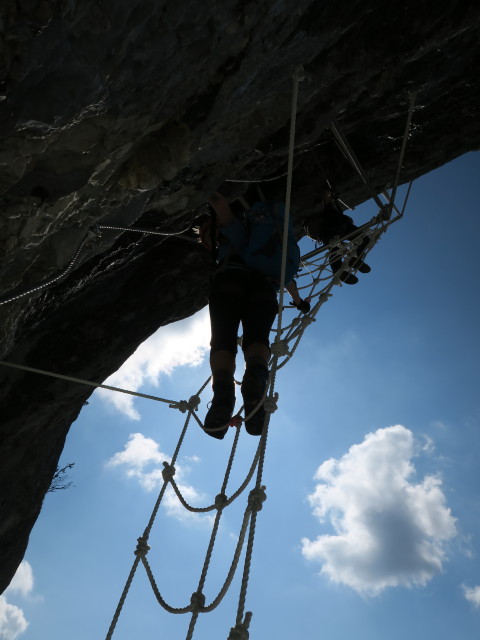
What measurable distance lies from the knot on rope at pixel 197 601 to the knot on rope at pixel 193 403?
1292mm

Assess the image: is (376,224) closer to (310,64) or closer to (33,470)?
(310,64)

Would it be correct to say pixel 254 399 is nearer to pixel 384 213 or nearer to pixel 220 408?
pixel 220 408

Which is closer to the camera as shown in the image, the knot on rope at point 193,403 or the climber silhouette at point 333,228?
the knot on rope at point 193,403

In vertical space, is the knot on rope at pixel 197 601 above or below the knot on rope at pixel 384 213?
below

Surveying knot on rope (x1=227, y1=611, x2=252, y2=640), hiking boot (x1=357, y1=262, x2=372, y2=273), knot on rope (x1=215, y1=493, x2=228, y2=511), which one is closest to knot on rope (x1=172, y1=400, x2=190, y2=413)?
knot on rope (x1=215, y1=493, x2=228, y2=511)

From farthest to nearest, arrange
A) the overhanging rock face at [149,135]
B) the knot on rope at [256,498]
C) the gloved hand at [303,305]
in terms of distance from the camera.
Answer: the gloved hand at [303,305]
the knot on rope at [256,498]
the overhanging rock face at [149,135]

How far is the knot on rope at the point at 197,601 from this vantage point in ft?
8.77

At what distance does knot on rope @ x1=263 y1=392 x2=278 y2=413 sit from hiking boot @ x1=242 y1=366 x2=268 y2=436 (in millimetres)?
130

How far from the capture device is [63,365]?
17.2 ft

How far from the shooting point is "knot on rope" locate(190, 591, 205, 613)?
2674mm

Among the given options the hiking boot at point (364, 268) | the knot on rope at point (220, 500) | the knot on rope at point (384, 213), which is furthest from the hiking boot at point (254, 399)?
the hiking boot at point (364, 268)

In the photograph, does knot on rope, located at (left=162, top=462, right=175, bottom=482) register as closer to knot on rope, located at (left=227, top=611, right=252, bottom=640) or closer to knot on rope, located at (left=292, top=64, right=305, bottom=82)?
knot on rope, located at (left=227, top=611, right=252, bottom=640)

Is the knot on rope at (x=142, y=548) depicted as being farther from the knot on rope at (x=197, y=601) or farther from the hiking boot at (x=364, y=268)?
the hiking boot at (x=364, y=268)

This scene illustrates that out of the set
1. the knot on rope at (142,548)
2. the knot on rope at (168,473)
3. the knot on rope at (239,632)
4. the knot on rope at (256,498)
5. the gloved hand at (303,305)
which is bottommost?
the knot on rope at (239,632)
